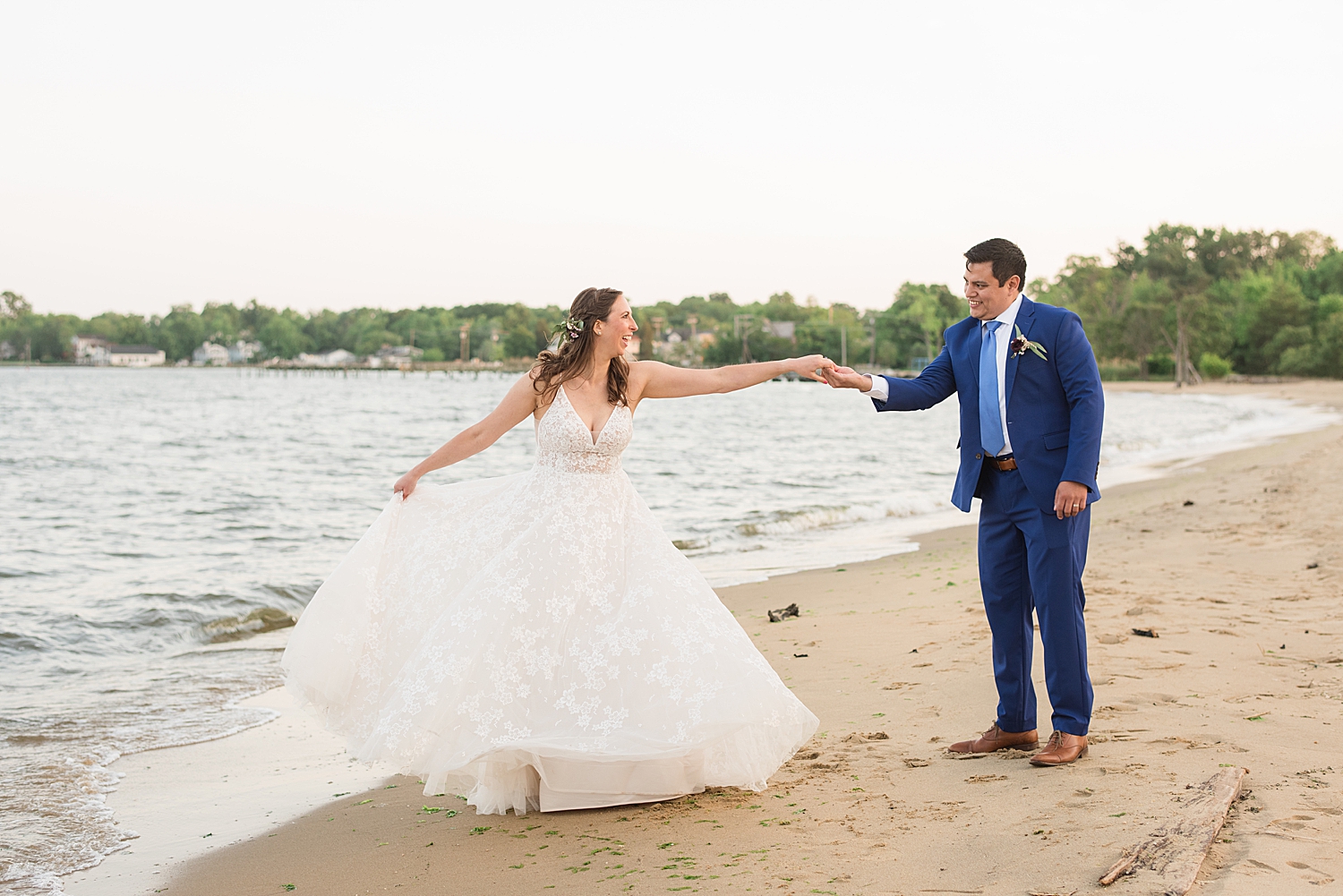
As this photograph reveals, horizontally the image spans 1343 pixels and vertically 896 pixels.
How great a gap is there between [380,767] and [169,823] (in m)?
1.04

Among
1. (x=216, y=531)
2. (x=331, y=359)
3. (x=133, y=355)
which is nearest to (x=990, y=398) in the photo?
(x=216, y=531)

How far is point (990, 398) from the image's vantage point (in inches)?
182

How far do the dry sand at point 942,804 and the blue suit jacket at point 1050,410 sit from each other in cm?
117

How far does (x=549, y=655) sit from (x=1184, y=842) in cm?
232

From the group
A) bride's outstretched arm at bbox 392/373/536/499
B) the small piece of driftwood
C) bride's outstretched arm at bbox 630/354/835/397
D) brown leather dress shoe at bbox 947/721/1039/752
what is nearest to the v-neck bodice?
bride's outstretched arm at bbox 392/373/536/499

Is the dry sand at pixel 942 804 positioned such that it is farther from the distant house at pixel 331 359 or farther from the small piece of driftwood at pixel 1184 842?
the distant house at pixel 331 359

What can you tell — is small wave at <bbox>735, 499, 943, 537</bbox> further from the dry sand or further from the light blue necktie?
the light blue necktie

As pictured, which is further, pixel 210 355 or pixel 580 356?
pixel 210 355

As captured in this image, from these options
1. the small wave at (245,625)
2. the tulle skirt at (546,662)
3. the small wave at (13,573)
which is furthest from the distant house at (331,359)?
the tulle skirt at (546,662)

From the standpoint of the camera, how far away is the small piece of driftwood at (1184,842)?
3.07 m

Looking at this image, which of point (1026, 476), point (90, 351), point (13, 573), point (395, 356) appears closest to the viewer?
point (1026, 476)

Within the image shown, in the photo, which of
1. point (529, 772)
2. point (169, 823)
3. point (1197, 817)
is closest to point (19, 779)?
point (169, 823)

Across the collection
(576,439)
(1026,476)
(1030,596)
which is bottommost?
(1030,596)

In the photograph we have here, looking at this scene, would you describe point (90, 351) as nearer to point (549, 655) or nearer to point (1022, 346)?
point (549, 655)
